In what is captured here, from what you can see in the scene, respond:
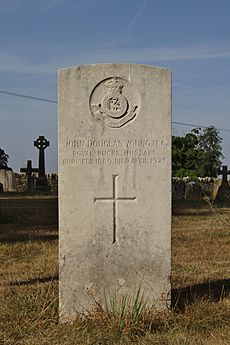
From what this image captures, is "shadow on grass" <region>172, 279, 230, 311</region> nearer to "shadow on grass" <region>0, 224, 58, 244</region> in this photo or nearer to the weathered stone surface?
"shadow on grass" <region>0, 224, 58, 244</region>

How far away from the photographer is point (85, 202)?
562cm

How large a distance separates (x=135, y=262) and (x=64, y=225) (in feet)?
2.19

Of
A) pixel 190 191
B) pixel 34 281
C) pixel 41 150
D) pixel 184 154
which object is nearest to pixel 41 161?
pixel 41 150

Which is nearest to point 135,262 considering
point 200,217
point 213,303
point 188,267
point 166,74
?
point 213,303

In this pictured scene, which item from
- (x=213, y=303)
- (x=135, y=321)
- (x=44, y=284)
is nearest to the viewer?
(x=135, y=321)

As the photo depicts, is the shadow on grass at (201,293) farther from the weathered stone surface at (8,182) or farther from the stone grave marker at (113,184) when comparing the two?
the weathered stone surface at (8,182)

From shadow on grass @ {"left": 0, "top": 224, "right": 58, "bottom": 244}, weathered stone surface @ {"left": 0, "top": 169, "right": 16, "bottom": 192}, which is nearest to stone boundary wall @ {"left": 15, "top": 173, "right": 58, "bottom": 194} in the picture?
weathered stone surface @ {"left": 0, "top": 169, "right": 16, "bottom": 192}

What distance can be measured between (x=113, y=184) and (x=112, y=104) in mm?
665

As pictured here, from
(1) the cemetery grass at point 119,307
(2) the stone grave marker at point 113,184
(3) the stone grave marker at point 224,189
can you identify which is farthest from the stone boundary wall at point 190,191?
(2) the stone grave marker at point 113,184

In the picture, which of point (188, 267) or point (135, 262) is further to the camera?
point (188, 267)

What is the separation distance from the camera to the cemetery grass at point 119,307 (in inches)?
198

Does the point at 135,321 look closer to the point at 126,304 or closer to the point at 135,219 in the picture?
the point at 126,304

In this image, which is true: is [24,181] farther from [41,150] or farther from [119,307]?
[119,307]

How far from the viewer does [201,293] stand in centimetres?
646
